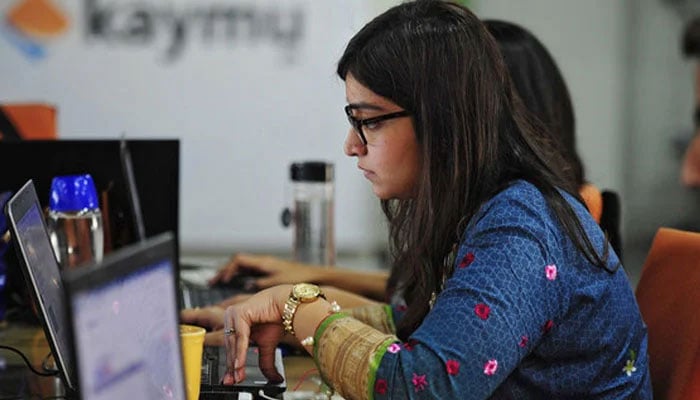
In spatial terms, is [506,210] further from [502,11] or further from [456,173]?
[502,11]

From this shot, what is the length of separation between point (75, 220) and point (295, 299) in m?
0.69

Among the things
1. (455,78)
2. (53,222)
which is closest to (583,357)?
(455,78)

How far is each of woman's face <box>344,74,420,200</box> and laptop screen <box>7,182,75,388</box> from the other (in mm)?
430

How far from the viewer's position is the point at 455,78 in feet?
4.85

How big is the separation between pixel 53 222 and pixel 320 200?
0.80 metres

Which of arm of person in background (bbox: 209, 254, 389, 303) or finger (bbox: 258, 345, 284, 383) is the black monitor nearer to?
arm of person in background (bbox: 209, 254, 389, 303)

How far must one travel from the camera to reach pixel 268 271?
2.42 metres

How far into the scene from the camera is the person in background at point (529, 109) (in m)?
2.20

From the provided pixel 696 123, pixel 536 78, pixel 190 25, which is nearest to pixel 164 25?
pixel 190 25

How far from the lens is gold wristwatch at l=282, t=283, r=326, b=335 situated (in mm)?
1509

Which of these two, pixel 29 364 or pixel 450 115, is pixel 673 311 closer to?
pixel 450 115

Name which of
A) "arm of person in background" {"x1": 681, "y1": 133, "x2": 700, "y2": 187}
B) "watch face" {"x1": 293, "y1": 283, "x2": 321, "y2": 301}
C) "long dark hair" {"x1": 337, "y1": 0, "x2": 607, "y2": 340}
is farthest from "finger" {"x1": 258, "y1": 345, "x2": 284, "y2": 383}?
"arm of person in background" {"x1": 681, "y1": 133, "x2": 700, "y2": 187}

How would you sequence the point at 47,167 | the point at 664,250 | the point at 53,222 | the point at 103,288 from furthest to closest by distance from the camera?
the point at 47,167 < the point at 53,222 < the point at 664,250 < the point at 103,288

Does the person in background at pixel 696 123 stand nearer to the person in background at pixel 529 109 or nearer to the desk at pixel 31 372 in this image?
the person in background at pixel 529 109
